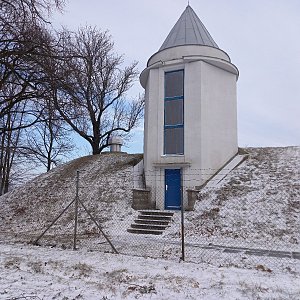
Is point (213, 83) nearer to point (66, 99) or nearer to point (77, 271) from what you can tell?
point (66, 99)

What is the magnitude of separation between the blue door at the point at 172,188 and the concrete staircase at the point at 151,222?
44.2 inches

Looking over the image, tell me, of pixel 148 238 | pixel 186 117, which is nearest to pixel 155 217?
pixel 148 238

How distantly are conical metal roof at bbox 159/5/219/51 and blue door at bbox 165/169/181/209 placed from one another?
6515mm

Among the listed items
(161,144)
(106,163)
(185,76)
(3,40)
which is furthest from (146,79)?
(3,40)

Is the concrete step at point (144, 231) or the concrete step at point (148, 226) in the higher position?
the concrete step at point (148, 226)

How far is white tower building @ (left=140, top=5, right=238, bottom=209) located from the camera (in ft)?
48.6

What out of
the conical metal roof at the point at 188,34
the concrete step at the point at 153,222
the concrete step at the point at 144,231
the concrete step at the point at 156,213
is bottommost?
the concrete step at the point at 144,231

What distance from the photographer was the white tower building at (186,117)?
1482 centimetres

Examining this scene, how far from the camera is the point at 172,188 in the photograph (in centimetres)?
1495

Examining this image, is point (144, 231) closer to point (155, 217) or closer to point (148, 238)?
point (148, 238)

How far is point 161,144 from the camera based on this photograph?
50.5 ft

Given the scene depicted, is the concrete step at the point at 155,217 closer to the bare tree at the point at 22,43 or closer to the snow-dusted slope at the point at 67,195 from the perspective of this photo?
the snow-dusted slope at the point at 67,195

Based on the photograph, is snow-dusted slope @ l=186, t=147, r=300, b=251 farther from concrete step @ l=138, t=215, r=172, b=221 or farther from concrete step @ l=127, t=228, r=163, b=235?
concrete step @ l=127, t=228, r=163, b=235

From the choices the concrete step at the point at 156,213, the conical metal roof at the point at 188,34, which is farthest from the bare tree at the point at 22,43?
the conical metal roof at the point at 188,34
